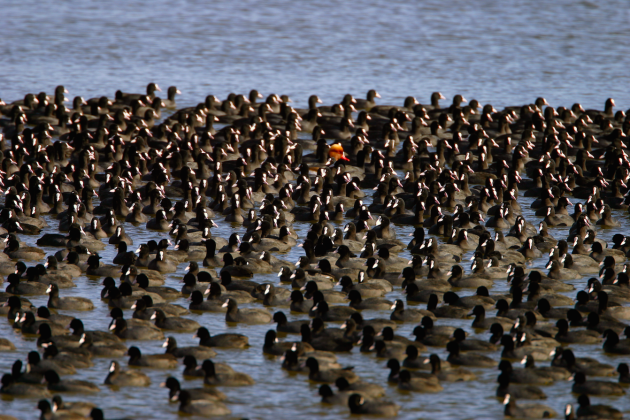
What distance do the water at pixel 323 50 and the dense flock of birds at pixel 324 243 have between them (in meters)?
0.89

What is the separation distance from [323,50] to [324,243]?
42.5m

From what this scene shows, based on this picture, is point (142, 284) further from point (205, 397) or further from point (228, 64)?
point (228, 64)

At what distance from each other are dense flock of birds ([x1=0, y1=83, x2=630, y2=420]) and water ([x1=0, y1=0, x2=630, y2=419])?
2.91 feet

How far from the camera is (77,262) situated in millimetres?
22250

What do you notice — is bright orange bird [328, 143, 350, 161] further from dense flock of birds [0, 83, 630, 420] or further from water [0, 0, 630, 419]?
water [0, 0, 630, 419]

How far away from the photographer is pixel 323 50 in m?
64.8

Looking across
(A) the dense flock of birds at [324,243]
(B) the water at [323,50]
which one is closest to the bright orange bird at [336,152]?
(A) the dense flock of birds at [324,243]

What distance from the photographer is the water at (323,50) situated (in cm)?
5162

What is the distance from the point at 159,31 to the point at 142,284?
5214cm

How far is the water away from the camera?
51.6 meters

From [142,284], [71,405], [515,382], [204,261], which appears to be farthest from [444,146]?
[71,405]

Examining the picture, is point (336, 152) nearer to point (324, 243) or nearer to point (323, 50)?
point (324, 243)

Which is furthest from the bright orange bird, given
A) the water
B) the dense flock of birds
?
the water

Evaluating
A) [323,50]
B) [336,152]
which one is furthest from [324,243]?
[323,50]
